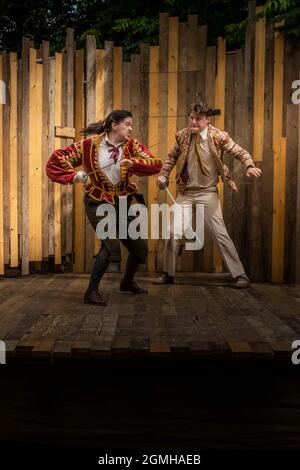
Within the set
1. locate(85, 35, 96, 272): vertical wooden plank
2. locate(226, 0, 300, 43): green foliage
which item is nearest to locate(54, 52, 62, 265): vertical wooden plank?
locate(85, 35, 96, 272): vertical wooden plank

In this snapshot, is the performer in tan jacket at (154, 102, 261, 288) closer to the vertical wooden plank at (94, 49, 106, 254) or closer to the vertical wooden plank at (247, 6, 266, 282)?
the vertical wooden plank at (247, 6, 266, 282)

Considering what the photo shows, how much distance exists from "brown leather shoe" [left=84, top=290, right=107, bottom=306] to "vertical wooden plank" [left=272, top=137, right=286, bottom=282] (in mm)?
2248

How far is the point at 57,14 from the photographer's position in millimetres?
16000

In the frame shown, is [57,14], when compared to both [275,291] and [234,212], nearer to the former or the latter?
[234,212]

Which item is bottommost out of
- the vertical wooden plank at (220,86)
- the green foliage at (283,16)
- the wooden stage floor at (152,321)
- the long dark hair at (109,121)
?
the wooden stage floor at (152,321)

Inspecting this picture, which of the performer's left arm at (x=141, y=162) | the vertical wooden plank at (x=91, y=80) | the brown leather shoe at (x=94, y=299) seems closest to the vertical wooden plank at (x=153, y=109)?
the vertical wooden plank at (x=91, y=80)

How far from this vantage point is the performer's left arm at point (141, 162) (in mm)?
5676

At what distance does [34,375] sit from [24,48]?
176 inches

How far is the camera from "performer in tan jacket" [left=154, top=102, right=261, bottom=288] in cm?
651

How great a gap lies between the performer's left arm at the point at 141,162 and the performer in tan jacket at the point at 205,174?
81 centimetres

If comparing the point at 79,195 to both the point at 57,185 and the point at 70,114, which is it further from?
the point at 70,114

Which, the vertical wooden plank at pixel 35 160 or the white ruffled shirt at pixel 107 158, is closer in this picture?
the white ruffled shirt at pixel 107 158

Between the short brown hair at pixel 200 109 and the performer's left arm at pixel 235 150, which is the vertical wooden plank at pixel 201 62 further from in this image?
the performer's left arm at pixel 235 150

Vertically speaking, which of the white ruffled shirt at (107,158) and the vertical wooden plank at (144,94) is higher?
the vertical wooden plank at (144,94)
